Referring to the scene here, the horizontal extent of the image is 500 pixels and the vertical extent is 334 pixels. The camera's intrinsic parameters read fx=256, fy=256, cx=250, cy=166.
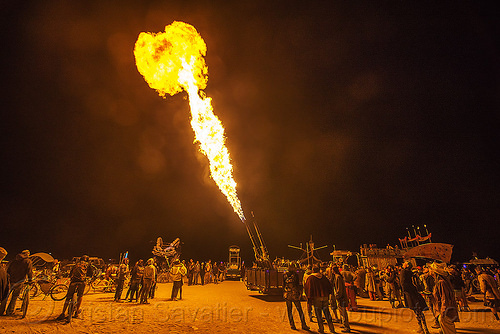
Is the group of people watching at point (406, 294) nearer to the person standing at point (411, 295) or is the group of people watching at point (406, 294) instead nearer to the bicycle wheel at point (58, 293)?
the person standing at point (411, 295)

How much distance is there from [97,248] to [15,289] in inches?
2021

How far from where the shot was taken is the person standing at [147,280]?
12164 millimetres

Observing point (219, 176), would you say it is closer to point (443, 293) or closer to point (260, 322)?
point (260, 322)

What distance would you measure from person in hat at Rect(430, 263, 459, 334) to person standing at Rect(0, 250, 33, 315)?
12534 millimetres

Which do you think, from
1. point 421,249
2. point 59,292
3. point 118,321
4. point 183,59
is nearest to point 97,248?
point 59,292

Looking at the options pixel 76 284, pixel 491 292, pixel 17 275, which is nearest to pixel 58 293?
pixel 17 275

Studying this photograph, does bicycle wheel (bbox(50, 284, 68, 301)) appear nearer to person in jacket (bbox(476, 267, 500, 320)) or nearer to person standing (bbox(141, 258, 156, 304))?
person standing (bbox(141, 258, 156, 304))

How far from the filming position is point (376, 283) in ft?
50.2

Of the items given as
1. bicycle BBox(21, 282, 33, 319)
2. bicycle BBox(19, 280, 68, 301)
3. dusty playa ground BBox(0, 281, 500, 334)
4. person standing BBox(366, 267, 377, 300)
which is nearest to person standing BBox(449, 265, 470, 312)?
dusty playa ground BBox(0, 281, 500, 334)

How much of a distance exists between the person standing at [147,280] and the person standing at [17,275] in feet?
15.2

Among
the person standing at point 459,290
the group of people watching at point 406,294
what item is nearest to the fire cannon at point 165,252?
the group of people watching at point 406,294

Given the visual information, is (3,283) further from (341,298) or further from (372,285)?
(372,285)

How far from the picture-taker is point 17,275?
8.58m

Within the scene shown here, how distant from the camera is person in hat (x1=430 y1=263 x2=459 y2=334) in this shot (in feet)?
20.8
